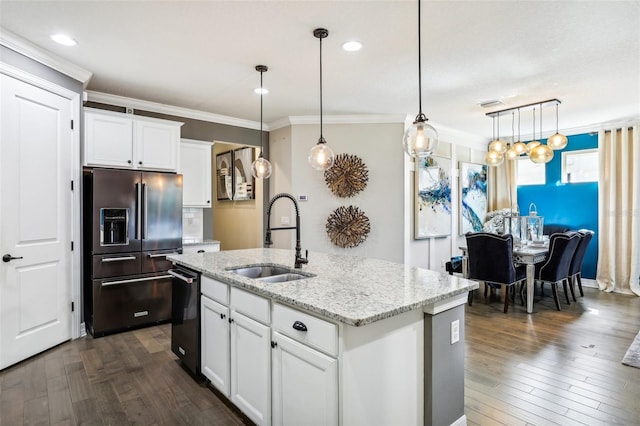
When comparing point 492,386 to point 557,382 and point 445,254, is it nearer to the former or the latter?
point 557,382

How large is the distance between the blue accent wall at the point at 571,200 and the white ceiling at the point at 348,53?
1.62m

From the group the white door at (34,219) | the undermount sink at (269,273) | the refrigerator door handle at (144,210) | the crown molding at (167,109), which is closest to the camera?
the undermount sink at (269,273)

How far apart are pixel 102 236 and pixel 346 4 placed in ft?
10.3

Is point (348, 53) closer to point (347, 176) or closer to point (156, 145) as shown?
point (347, 176)

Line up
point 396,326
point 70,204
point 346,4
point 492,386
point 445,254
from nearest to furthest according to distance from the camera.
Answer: point 396,326 → point 346,4 → point 492,386 → point 70,204 → point 445,254

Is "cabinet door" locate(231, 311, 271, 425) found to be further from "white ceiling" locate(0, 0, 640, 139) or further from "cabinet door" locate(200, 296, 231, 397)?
"white ceiling" locate(0, 0, 640, 139)

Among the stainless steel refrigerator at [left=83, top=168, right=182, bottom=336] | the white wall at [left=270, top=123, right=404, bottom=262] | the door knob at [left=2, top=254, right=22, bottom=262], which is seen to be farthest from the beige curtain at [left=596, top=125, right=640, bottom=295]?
the door knob at [left=2, top=254, right=22, bottom=262]

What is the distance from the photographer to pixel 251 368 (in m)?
2.07

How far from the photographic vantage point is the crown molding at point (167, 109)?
4.16 m

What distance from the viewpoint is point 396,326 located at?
1.74 meters

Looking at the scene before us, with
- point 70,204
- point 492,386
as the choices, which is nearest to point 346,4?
point 492,386

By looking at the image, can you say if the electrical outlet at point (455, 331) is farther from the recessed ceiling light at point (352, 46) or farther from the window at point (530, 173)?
the window at point (530, 173)

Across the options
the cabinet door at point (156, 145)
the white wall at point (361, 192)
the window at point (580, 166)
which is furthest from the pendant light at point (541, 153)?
the cabinet door at point (156, 145)

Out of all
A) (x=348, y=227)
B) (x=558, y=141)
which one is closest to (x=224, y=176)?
(x=348, y=227)
